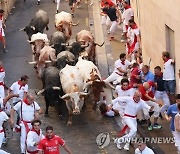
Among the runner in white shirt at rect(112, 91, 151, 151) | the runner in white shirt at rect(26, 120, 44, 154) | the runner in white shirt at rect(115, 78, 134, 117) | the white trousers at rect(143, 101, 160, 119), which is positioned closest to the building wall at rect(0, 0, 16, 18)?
the runner in white shirt at rect(115, 78, 134, 117)

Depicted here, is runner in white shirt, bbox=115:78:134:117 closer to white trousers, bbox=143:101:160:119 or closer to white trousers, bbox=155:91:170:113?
white trousers, bbox=143:101:160:119

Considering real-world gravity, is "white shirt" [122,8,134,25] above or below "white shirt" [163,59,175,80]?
above

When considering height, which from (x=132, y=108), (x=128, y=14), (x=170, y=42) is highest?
(x=128, y=14)

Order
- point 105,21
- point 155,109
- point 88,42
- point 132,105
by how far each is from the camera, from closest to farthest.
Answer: point 132,105 → point 155,109 → point 88,42 → point 105,21

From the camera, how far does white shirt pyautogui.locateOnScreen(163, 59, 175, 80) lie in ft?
61.2

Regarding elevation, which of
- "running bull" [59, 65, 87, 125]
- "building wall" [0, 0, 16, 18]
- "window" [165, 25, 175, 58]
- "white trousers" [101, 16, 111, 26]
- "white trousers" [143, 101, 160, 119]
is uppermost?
"building wall" [0, 0, 16, 18]

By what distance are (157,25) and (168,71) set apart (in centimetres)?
270

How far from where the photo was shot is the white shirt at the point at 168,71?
18.6 meters

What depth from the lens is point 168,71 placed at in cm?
1867

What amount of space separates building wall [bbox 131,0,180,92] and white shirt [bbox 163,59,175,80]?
14cm

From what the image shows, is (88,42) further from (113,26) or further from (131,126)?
(131,126)

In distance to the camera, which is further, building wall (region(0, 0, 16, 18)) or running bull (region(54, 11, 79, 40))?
building wall (region(0, 0, 16, 18))

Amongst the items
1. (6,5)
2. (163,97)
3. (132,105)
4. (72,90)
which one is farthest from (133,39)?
(6,5)

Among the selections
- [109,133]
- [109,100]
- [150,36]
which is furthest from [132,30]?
[109,133]
